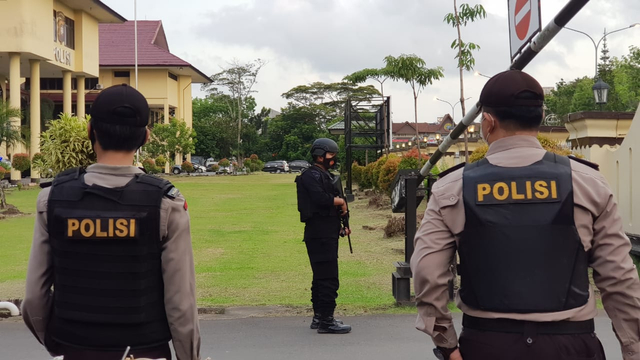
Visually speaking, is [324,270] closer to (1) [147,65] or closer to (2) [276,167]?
(1) [147,65]

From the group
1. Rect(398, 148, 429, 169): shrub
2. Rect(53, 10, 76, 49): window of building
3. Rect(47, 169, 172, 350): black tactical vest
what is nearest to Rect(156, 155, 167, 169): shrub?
Rect(53, 10, 76, 49): window of building

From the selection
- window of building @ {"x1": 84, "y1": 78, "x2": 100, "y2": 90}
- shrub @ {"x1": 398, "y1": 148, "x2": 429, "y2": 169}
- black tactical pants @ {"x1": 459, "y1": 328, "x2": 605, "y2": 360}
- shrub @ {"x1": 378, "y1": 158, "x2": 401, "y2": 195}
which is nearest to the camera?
black tactical pants @ {"x1": 459, "y1": 328, "x2": 605, "y2": 360}

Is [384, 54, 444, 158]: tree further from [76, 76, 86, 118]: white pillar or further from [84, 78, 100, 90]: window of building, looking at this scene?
[84, 78, 100, 90]: window of building

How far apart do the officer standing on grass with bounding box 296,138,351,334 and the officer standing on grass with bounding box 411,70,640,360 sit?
4388mm

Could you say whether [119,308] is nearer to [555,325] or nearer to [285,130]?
[555,325]

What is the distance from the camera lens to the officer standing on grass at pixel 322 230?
289 inches

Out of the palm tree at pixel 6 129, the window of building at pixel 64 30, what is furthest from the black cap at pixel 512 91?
the window of building at pixel 64 30

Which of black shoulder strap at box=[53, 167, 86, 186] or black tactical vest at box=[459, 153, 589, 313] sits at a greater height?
black shoulder strap at box=[53, 167, 86, 186]

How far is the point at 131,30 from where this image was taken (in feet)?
219

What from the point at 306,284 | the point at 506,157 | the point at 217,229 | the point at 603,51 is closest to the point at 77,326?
the point at 506,157

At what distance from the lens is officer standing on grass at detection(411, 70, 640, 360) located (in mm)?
2836

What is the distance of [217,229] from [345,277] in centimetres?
792

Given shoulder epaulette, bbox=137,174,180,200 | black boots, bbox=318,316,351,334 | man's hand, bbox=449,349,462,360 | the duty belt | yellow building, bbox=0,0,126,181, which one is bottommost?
black boots, bbox=318,316,351,334

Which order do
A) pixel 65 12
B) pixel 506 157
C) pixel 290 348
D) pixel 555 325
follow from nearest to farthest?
pixel 555 325, pixel 506 157, pixel 290 348, pixel 65 12
